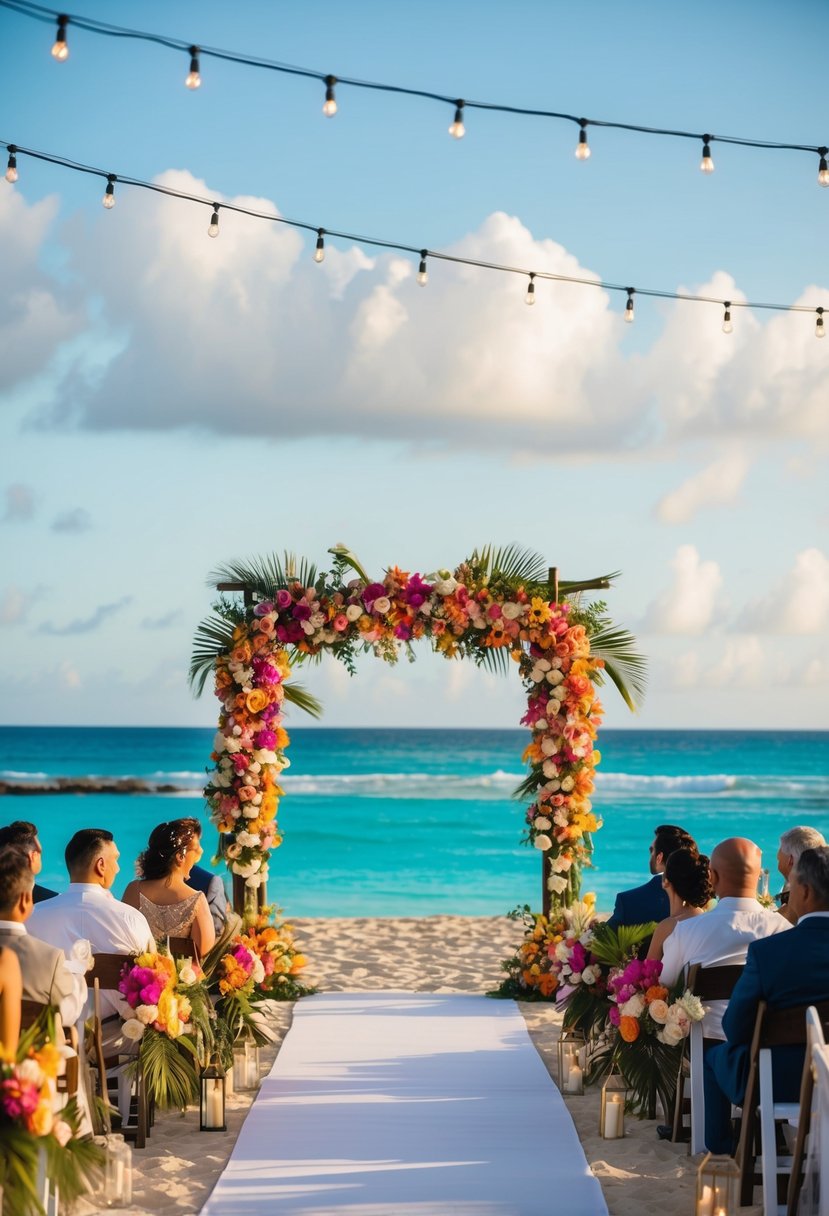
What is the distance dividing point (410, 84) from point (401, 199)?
4.59m

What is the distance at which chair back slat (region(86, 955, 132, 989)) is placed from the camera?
5922 millimetres

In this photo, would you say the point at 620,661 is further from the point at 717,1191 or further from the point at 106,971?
the point at 717,1191

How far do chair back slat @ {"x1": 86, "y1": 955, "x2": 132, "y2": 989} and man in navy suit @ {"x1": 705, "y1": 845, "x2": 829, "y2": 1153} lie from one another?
99.3 inches

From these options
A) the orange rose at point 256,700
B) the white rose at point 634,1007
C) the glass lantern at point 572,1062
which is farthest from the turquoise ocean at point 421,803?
the white rose at point 634,1007

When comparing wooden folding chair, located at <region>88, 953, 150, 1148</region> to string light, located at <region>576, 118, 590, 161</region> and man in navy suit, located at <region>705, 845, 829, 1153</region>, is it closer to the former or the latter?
man in navy suit, located at <region>705, 845, 829, 1153</region>

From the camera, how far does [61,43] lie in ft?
19.0

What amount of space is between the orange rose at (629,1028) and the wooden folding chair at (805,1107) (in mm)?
1400

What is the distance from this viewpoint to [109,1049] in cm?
625

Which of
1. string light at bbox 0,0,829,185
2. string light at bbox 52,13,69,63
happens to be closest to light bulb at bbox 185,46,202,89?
string light at bbox 0,0,829,185

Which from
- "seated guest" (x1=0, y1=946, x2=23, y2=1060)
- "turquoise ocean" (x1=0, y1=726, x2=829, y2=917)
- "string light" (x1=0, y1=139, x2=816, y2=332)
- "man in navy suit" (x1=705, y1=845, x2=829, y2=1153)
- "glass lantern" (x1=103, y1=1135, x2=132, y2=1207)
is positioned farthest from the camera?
"turquoise ocean" (x1=0, y1=726, x2=829, y2=917)

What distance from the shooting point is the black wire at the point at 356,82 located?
617cm

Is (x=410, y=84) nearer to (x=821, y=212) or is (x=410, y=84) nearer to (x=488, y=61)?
(x=488, y=61)

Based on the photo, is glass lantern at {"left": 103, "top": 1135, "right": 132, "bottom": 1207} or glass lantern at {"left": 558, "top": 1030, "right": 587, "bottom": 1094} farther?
glass lantern at {"left": 558, "top": 1030, "right": 587, "bottom": 1094}

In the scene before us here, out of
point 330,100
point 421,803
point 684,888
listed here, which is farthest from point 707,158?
point 421,803
